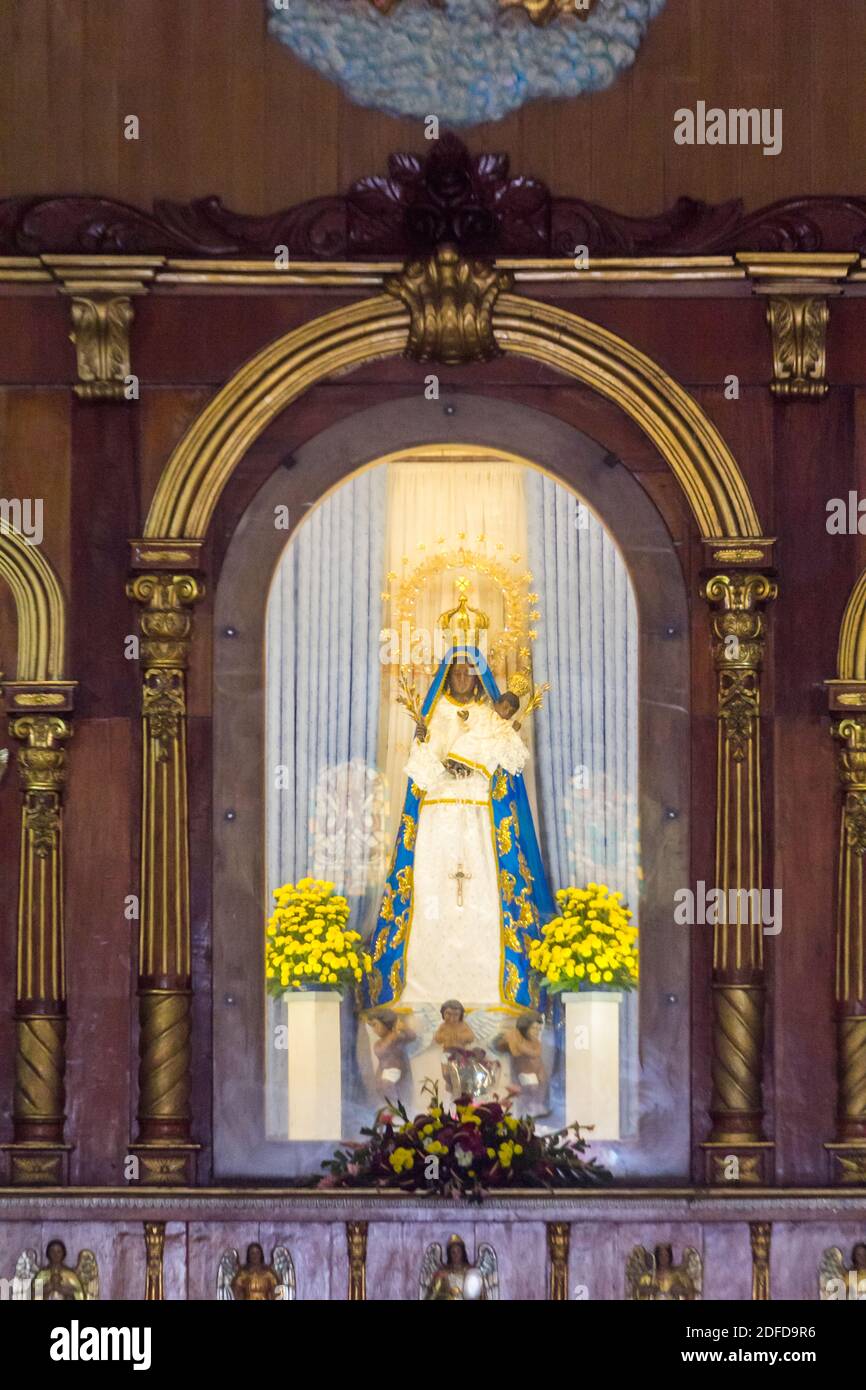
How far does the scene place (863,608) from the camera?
44.1ft

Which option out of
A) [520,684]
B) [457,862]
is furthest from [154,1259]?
[520,684]

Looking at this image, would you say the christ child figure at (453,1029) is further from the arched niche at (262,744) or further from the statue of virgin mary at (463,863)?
the arched niche at (262,744)

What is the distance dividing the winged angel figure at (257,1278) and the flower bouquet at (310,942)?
114cm

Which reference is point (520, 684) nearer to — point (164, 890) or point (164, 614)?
point (164, 614)

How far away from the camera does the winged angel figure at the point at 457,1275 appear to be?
13.0 m

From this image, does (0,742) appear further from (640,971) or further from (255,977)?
(640,971)

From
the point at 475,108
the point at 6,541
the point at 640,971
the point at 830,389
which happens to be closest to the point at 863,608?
the point at 830,389

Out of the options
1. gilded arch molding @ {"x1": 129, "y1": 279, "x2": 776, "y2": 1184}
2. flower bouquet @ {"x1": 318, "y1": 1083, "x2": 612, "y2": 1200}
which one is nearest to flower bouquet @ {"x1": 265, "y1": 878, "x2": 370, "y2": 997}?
gilded arch molding @ {"x1": 129, "y1": 279, "x2": 776, "y2": 1184}

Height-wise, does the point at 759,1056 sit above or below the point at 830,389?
below

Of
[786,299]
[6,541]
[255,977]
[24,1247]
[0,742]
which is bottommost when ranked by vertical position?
[24,1247]

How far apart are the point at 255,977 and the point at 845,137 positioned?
4.46m

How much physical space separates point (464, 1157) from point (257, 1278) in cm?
100

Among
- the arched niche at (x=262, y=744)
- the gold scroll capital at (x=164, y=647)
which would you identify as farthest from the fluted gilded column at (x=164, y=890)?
the arched niche at (x=262, y=744)

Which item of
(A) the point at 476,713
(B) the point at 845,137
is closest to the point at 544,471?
(A) the point at 476,713
